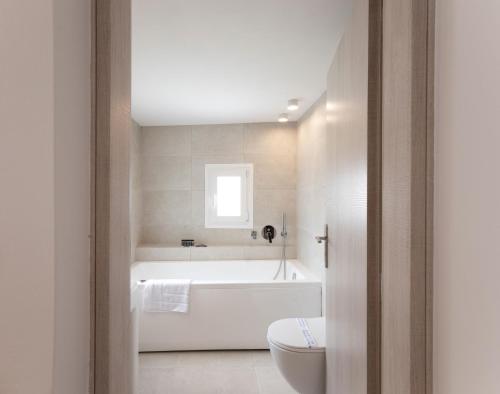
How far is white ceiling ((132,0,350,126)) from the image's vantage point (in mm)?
1779

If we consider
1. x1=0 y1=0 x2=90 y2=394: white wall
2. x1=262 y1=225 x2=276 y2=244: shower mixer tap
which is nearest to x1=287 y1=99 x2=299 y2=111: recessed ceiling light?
x1=262 y1=225 x2=276 y2=244: shower mixer tap

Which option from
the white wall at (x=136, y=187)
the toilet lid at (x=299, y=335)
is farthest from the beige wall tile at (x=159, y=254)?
the toilet lid at (x=299, y=335)

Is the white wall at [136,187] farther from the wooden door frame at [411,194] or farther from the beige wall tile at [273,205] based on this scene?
the wooden door frame at [411,194]

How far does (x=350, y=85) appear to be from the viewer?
136cm

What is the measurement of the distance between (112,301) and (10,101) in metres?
0.60

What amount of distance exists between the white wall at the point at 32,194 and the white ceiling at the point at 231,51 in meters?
1.03

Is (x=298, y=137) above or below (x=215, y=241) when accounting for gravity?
above

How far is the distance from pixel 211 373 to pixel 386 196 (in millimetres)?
2341

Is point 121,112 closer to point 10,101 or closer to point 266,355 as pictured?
point 10,101

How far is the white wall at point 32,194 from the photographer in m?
0.81

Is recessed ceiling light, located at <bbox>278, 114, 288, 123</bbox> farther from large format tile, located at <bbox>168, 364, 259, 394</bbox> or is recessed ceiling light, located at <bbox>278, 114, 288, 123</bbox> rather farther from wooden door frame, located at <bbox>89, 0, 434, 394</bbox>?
wooden door frame, located at <bbox>89, 0, 434, 394</bbox>

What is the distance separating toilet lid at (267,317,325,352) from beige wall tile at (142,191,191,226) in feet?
8.51

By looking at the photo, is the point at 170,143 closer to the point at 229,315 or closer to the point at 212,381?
the point at 229,315

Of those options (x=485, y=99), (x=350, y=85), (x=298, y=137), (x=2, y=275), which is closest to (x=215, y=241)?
(x=298, y=137)
